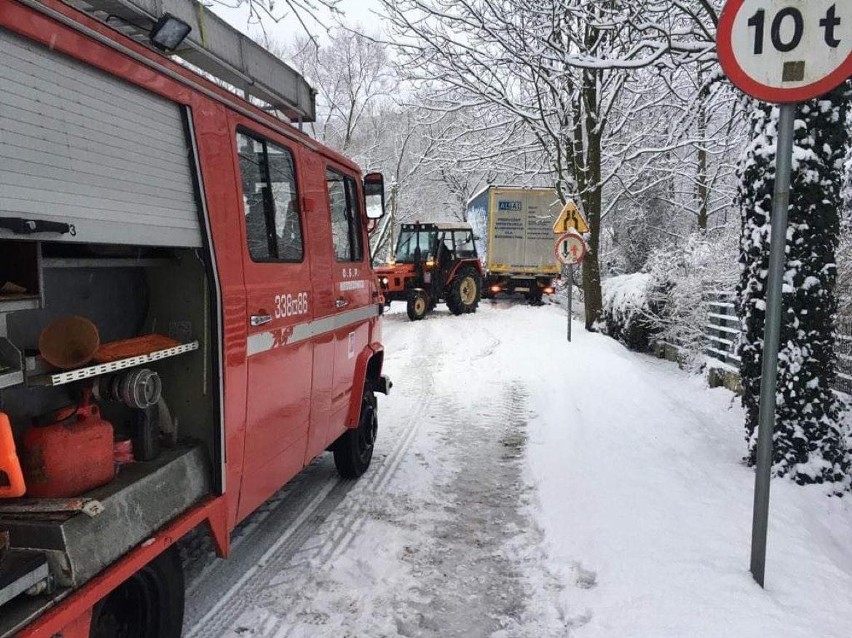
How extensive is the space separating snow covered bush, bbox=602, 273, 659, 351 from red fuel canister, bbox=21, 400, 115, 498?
40.2ft

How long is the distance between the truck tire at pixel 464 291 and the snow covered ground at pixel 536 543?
1004 centimetres

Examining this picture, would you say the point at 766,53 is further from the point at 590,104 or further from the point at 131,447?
the point at 590,104

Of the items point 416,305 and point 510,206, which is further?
point 510,206

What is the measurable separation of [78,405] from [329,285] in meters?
2.16

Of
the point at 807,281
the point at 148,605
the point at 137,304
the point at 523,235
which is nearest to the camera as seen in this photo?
the point at 148,605

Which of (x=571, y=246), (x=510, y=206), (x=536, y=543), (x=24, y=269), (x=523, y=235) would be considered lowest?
(x=536, y=543)

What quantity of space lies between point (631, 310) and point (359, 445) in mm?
10261

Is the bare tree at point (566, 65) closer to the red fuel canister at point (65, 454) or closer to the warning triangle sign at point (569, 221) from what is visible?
the warning triangle sign at point (569, 221)

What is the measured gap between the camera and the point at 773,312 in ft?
9.73

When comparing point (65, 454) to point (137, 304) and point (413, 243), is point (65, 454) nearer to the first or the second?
point (137, 304)

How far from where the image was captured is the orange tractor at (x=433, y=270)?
52.6 ft

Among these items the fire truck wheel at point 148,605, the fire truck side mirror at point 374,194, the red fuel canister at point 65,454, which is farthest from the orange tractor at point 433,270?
the red fuel canister at point 65,454

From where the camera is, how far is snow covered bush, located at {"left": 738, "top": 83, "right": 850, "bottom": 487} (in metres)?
4.77

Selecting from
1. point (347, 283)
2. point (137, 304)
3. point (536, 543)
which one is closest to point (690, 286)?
point (347, 283)
